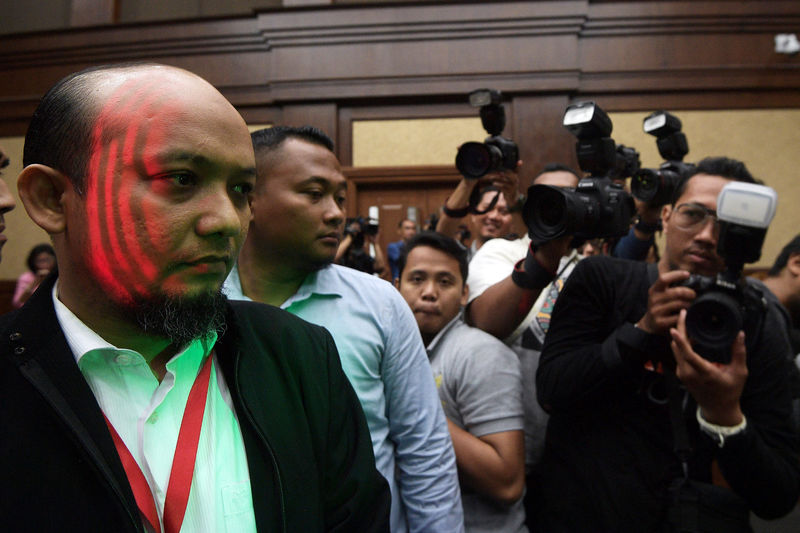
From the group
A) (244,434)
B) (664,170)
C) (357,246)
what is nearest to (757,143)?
(357,246)

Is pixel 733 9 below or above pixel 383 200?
above

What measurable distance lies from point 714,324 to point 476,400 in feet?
2.00

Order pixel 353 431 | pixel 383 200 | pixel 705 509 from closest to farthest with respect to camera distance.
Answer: pixel 353 431 < pixel 705 509 < pixel 383 200

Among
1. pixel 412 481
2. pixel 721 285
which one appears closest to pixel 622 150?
pixel 721 285

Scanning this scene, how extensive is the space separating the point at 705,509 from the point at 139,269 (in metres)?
1.26

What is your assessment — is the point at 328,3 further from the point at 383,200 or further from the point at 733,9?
the point at 733,9

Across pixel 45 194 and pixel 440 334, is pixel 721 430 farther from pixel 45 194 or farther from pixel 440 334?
pixel 45 194

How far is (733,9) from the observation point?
5.25 m

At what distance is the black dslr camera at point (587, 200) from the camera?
1.43 metres

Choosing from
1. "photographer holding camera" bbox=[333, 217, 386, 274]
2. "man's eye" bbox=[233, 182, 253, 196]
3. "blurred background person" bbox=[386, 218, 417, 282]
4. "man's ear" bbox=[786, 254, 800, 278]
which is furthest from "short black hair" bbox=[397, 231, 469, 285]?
"blurred background person" bbox=[386, 218, 417, 282]

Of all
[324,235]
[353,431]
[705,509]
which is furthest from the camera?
[324,235]

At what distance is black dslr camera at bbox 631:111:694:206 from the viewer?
69.4 inches

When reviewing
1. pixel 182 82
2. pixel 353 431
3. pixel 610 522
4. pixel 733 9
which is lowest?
pixel 610 522

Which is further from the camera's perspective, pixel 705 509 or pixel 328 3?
pixel 328 3
